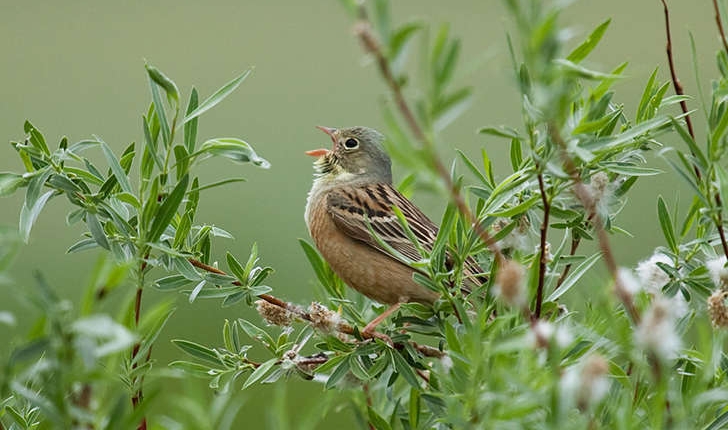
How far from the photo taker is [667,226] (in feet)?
4.17

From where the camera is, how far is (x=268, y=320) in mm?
1357

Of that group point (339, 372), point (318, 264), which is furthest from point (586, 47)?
point (318, 264)

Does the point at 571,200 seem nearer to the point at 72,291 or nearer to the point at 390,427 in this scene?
the point at 390,427

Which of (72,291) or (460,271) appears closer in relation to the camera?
(460,271)

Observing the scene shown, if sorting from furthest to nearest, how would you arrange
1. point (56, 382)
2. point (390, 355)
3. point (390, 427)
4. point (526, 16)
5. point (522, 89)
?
point (390, 355) → point (390, 427) → point (522, 89) → point (526, 16) → point (56, 382)

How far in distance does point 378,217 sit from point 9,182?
4.36 feet

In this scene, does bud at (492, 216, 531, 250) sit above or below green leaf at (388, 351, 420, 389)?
above

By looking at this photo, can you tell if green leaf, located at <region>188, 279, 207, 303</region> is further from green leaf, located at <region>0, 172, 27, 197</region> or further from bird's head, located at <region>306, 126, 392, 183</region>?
bird's head, located at <region>306, 126, 392, 183</region>

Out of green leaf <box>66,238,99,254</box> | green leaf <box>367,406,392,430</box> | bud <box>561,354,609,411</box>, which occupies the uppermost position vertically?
green leaf <box>66,238,99,254</box>

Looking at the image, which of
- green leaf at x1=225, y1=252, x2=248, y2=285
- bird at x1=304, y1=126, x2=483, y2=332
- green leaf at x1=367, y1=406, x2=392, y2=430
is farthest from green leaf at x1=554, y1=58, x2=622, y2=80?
bird at x1=304, y1=126, x2=483, y2=332

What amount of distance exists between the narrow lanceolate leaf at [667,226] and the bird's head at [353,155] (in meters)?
1.45

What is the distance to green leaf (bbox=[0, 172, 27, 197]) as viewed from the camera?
1118mm

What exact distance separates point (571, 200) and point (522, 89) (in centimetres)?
48

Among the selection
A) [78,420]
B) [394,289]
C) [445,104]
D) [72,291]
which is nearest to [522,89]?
[445,104]
